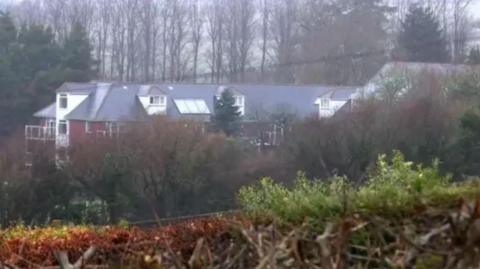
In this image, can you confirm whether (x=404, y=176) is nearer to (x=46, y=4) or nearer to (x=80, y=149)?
(x=80, y=149)

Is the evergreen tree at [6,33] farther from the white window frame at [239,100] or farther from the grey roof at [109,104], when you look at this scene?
the white window frame at [239,100]

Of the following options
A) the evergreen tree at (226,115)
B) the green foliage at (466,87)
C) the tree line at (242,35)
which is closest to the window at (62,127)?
the tree line at (242,35)

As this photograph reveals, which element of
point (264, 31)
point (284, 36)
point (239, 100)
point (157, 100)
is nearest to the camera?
point (157, 100)

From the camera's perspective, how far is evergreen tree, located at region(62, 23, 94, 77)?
2820 centimetres

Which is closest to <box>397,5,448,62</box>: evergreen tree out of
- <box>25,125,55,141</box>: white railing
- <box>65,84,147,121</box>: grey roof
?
<box>65,84,147,121</box>: grey roof

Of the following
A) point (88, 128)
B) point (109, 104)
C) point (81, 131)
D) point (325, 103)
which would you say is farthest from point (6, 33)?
point (325, 103)

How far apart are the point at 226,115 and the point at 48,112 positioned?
16.4 feet

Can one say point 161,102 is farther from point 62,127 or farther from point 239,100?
point 62,127

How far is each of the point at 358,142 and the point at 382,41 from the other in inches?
327

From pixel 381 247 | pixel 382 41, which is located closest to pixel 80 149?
pixel 382 41

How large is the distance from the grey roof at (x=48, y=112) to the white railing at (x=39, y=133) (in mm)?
1310

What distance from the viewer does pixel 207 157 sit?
21.1m

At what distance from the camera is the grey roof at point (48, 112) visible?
27531 mm

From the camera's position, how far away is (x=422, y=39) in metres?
27.6
